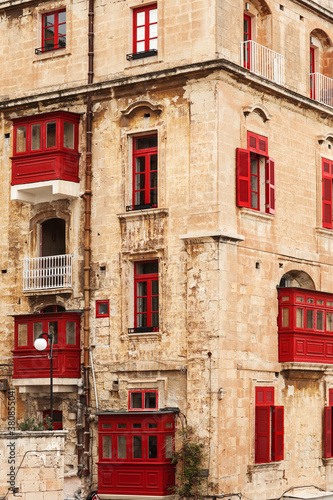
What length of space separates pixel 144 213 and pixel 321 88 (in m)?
9.87

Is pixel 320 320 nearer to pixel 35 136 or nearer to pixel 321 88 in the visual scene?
pixel 321 88

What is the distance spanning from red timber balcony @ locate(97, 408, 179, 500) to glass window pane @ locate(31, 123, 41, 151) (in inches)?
389

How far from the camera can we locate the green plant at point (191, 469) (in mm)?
36594

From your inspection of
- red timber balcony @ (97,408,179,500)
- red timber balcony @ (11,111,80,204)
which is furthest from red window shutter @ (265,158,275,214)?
red timber balcony @ (97,408,179,500)

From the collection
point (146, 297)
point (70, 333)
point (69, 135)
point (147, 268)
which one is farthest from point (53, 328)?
point (69, 135)

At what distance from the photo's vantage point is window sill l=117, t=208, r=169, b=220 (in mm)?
38906

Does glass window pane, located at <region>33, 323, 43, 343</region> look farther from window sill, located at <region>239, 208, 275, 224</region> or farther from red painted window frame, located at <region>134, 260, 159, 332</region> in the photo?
window sill, located at <region>239, 208, 275, 224</region>

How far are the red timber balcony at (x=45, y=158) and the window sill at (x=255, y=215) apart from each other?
6137mm

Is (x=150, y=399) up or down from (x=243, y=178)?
down

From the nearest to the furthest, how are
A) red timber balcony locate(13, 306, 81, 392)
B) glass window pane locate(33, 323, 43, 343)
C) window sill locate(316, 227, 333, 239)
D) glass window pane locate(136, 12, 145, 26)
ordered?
1. red timber balcony locate(13, 306, 81, 392)
2. glass window pane locate(33, 323, 43, 343)
3. glass window pane locate(136, 12, 145, 26)
4. window sill locate(316, 227, 333, 239)

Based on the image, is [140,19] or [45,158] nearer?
[45,158]

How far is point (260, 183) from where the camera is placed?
132ft

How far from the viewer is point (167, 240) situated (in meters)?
38.8

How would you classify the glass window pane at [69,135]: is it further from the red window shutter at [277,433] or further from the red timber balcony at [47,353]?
the red window shutter at [277,433]
